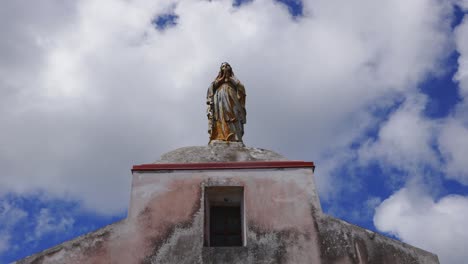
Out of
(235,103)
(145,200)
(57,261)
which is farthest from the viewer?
(235,103)

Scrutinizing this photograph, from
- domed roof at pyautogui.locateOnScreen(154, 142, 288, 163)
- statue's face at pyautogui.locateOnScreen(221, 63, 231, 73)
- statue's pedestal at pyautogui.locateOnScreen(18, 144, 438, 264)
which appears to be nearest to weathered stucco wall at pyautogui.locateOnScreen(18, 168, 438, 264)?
statue's pedestal at pyautogui.locateOnScreen(18, 144, 438, 264)

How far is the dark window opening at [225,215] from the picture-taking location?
8844 millimetres

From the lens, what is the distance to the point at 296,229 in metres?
8.36

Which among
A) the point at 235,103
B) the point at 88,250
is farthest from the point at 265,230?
the point at 235,103

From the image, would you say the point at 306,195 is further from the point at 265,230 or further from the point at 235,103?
the point at 235,103

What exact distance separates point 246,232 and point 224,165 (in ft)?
3.98

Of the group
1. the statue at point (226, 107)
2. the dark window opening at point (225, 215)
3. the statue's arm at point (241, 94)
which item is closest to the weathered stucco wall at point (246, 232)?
the dark window opening at point (225, 215)

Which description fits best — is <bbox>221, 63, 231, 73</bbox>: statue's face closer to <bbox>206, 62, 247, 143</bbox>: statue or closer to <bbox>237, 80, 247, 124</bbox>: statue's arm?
<bbox>206, 62, 247, 143</bbox>: statue

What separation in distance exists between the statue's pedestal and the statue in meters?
1.45

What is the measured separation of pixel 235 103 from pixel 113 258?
4251mm

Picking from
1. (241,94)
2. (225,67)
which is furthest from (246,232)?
(225,67)

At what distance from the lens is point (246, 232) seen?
27.3 ft

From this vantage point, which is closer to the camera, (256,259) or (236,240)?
(256,259)

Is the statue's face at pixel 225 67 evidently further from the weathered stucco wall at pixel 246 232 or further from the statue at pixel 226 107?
the weathered stucco wall at pixel 246 232
